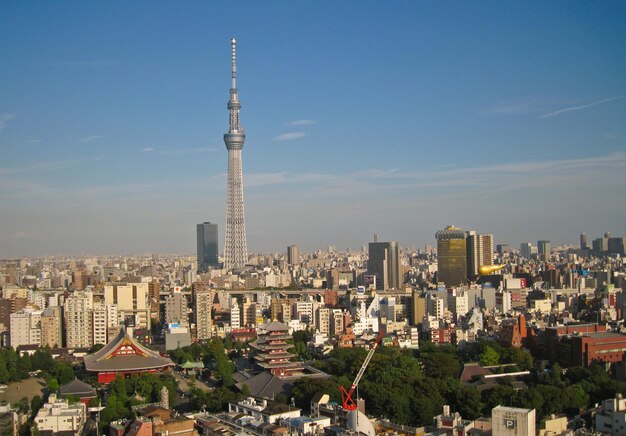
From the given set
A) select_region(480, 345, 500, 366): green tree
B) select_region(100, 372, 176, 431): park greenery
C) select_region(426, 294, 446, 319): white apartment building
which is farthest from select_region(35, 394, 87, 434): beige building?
select_region(426, 294, 446, 319): white apartment building

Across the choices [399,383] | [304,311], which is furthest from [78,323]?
[399,383]

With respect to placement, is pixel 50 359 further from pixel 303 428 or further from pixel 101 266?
pixel 101 266

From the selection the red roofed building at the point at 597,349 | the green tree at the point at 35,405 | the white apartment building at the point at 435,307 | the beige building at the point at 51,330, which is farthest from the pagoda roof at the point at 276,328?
the white apartment building at the point at 435,307

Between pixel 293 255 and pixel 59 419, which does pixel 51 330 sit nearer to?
pixel 59 419

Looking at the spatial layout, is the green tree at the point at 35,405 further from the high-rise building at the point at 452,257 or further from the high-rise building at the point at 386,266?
the high-rise building at the point at 386,266

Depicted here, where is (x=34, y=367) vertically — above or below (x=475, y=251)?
below

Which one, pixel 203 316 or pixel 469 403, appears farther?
pixel 203 316

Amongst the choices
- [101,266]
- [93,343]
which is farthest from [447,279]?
[93,343]
